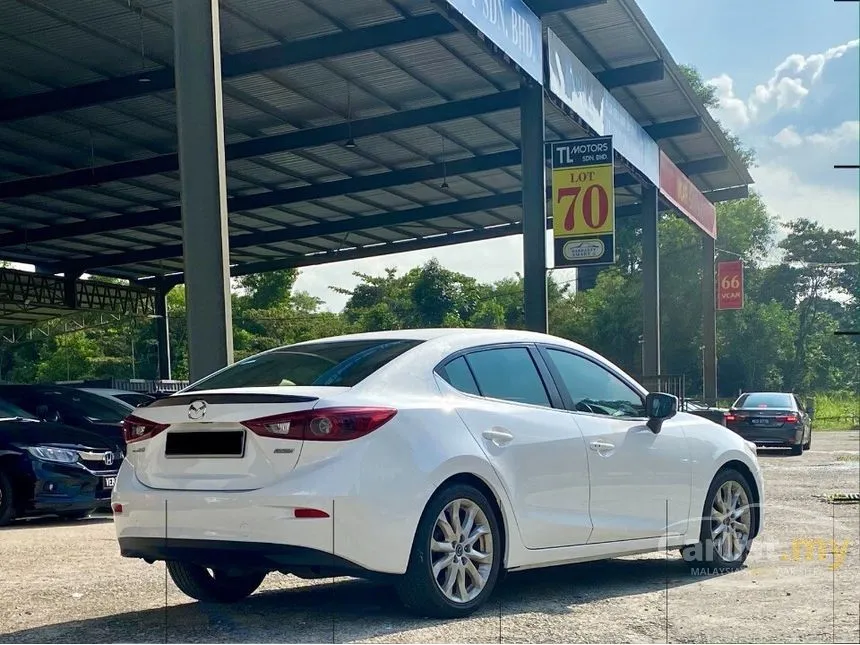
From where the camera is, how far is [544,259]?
19.2 meters

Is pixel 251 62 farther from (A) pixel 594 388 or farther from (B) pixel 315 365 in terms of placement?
(B) pixel 315 365

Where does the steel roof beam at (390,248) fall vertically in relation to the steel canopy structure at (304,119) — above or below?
below

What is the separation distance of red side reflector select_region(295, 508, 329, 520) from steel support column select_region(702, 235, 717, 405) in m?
35.4

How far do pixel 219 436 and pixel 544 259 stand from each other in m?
13.9

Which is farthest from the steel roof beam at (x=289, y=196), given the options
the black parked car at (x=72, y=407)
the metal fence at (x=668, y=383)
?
the black parked car at (x=72, y=407)

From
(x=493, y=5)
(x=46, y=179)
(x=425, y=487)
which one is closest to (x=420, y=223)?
(x=46, y=179)

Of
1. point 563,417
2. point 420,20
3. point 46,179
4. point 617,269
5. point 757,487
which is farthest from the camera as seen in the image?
point 617,269

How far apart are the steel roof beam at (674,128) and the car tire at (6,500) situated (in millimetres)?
20718

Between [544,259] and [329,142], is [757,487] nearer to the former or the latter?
[544,259]

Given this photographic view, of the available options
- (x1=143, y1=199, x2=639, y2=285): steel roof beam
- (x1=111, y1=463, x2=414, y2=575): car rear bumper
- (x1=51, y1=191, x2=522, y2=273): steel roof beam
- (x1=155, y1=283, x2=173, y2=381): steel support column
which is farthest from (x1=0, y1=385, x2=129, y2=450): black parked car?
(x1=155, y1=283, x2=173, y2=381): steel support column

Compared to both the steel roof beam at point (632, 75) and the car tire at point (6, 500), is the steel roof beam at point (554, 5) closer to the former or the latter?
Answer: the steel roof beam at point (632, 75)

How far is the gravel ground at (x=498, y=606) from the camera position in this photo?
547 cm

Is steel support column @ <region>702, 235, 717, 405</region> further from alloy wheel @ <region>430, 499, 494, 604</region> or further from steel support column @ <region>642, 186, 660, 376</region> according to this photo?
alloy wheel @ <region>430, 499, 494, 604</region>

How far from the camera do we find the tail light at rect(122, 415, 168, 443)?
594cm
